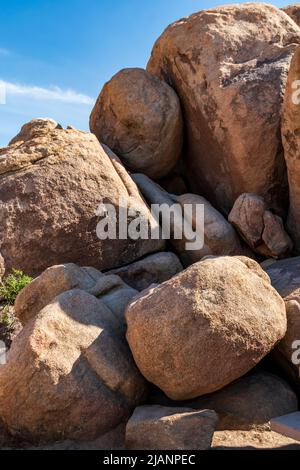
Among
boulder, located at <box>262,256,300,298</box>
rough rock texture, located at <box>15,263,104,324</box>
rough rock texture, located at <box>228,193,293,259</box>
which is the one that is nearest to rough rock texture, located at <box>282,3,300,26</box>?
rough rock texture, located at <box>228,193,293,259</box>

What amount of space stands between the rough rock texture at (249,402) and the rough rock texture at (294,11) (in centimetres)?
783

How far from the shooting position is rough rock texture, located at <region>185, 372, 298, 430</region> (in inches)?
184

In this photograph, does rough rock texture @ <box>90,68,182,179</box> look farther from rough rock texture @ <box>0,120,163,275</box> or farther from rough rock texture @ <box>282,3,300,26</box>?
rough rock texture @ <box>282,3,300,26</box>

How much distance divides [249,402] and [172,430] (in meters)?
0.94

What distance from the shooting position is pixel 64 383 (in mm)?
4551

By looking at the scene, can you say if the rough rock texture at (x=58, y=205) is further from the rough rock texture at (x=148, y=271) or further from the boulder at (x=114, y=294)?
the boulder at (x=114, y=294)

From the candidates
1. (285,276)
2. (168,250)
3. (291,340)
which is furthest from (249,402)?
(168,250)

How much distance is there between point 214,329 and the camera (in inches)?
174

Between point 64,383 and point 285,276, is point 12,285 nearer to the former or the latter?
point 64,383

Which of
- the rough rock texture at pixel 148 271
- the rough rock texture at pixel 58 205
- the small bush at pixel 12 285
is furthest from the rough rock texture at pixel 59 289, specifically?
the rough rock texture at pixel 58 205

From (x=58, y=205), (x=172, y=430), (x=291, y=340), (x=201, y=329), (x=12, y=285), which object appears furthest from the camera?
(x=58, y=205)

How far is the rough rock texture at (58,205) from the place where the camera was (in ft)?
23.8
